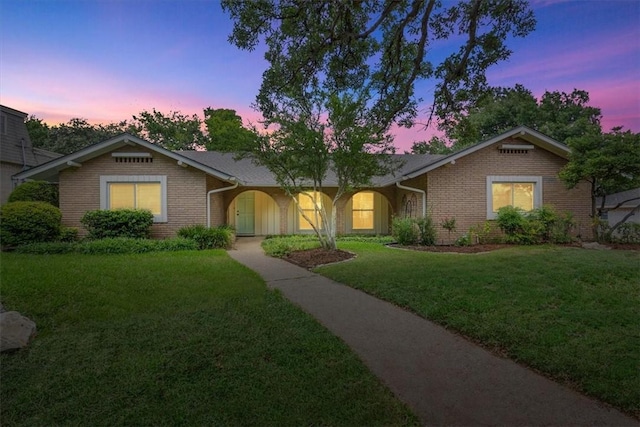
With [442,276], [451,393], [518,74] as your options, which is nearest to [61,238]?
[442,276]

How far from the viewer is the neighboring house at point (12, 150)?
16547 mm

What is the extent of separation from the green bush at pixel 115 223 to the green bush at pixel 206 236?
1369 millimetres

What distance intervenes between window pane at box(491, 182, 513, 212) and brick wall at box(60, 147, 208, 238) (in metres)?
11.0

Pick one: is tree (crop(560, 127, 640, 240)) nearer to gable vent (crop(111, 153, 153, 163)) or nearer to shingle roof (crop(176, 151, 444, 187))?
shingle roof (crop(176, 151, 444, 187))

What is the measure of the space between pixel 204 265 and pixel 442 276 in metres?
5.35

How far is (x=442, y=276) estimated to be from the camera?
21.1 ft

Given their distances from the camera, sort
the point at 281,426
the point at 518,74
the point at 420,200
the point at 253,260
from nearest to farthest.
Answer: the point at 281,426, the point at 518,74, the point at 253,260, the point at 420,200

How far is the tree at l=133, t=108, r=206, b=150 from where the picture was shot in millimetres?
33344

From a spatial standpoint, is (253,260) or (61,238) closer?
(253,260)

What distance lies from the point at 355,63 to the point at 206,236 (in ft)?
24.8

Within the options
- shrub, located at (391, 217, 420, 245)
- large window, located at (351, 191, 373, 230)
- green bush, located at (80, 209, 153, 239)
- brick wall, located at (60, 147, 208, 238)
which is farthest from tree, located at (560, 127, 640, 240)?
green bush, located at (80, 209, 153, 239)

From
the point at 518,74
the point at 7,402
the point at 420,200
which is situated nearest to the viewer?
the point at 7,402

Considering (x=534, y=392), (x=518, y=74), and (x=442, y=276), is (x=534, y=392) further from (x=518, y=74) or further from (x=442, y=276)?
(x=518, y=74)

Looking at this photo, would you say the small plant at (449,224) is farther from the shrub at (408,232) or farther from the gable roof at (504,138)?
the gable roof at (504,138)
